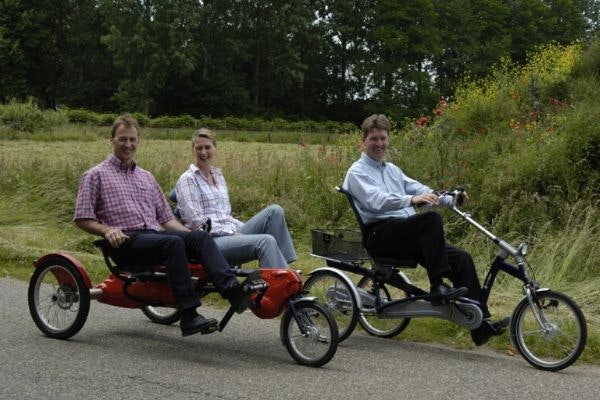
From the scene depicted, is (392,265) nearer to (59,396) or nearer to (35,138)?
(59,396)

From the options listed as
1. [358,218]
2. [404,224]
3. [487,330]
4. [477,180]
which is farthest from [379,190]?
[477,180]

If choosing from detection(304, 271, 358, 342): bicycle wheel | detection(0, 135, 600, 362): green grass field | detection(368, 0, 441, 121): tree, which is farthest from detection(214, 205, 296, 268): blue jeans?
detection(368, 0, 441, 121): tree

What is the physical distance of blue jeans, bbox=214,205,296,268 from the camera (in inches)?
236

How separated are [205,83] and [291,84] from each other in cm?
825

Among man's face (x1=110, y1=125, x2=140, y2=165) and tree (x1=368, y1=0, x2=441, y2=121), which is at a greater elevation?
tree (x1=368, y1=0, x2=441, y2=121)

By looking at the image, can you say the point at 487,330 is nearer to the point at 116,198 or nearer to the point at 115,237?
the point at 115,237

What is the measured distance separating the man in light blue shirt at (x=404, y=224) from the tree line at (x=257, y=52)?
190ft

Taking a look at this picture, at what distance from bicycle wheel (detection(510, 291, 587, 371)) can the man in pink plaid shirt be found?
1.95 m

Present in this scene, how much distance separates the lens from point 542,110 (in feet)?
47.3

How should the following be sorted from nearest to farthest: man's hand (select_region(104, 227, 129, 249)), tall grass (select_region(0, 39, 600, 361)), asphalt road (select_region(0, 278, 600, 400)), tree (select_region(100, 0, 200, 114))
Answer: asphalt road (select_region(0, 278, 600, 400)) < man's hand (select_region(104, 227, 129, 249)) < tall grass (select_region(0, 39, 600, 361)) < tree (select_region(100, 0, 200, 114))

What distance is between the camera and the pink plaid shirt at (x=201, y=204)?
6.42m

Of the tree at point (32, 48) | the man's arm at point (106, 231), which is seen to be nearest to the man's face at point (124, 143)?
the man's arm at point (106, 231)

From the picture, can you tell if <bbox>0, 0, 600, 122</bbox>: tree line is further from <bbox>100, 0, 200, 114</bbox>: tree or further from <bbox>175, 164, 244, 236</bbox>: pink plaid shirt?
<bbox>175, 164, 244, 236</bbox>: pink plaid shirt

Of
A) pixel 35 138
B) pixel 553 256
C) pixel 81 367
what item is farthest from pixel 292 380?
pixel 35 138
